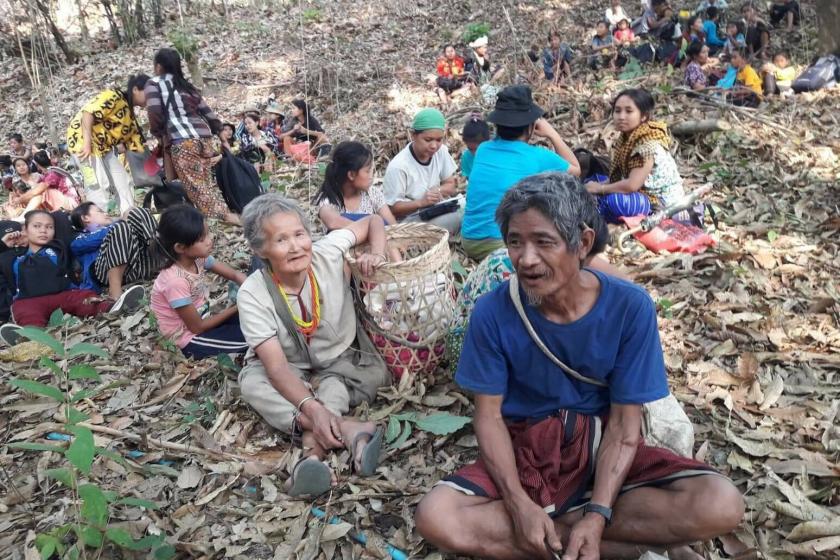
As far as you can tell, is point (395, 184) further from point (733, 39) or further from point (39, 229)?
point (733, 39)

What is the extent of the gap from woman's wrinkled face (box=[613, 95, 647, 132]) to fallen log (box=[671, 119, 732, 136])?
1.68 m

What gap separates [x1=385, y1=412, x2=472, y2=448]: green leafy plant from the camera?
2.79 meters

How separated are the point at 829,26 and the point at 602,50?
10.2 feet

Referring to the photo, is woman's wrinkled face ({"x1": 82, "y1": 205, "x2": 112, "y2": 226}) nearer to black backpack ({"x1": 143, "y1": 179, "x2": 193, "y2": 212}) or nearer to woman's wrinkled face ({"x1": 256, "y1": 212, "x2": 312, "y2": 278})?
black backpack ({"x1": 143, "y1": 179, "x2": 193, "y2": 212})

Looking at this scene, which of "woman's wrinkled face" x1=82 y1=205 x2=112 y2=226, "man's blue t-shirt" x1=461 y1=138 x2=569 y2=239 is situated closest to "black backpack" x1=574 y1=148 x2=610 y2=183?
"man's blue t-shirt" x1=461 y1=138 x2=569 y2=239

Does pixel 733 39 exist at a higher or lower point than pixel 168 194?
higher

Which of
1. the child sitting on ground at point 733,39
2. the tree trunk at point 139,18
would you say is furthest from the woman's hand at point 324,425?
the tree trunk at point 139,18

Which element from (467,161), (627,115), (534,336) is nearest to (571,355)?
(534,336)

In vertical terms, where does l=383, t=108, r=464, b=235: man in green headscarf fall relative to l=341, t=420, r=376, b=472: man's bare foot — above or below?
Result: above

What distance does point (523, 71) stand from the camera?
8.70m

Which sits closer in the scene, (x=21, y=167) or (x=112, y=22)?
(x=21, y=167)

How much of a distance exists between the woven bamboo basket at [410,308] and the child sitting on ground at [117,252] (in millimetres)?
2589

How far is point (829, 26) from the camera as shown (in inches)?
303

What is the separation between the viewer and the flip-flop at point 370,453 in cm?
264
